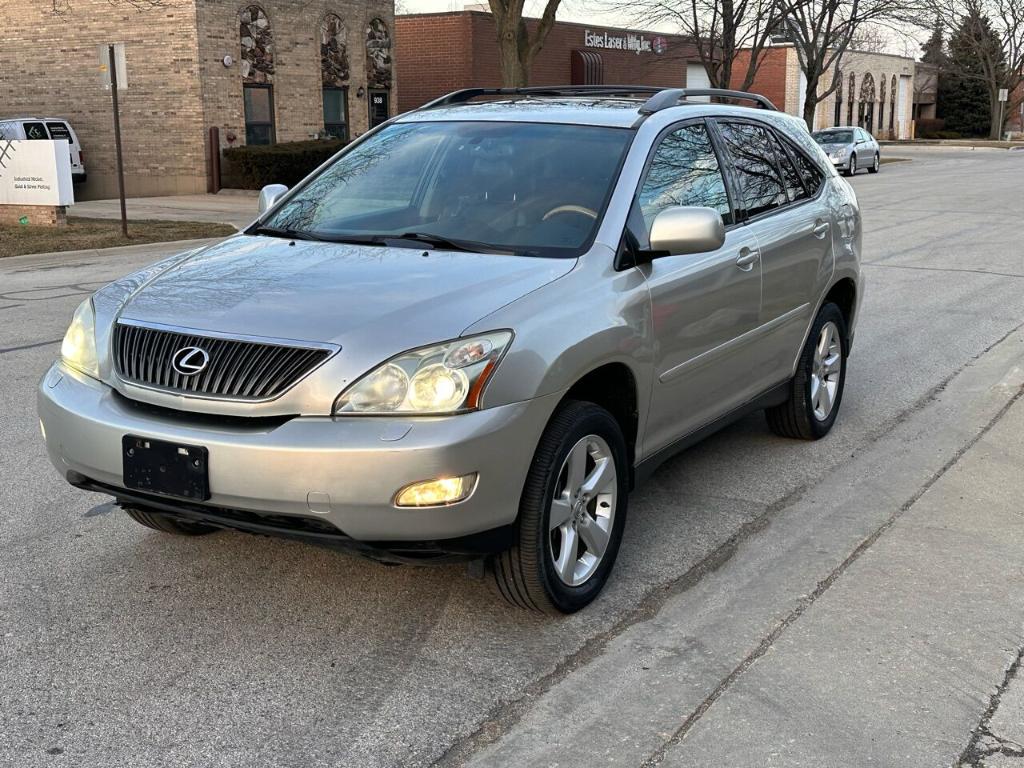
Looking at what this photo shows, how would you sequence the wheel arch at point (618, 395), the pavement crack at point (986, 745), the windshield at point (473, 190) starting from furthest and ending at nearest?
1. the windshield at point (473, 190)
2. the wheel arch at point (618, 395)
3. the pavement crack at point (986, 745)

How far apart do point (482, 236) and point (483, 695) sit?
5.86ft

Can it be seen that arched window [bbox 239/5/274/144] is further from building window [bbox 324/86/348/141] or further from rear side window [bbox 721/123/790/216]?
rear side window [bbox 721/123/790/216]

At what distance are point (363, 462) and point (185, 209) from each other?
2056 centimetres

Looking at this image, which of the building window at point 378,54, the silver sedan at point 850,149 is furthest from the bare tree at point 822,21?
the building window at point 378,54

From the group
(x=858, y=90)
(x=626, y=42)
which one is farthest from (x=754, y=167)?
(x=858, y=90)

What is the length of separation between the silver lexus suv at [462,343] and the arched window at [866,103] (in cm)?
6491

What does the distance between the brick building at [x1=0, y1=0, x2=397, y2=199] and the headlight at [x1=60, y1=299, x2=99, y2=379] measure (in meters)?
23.5

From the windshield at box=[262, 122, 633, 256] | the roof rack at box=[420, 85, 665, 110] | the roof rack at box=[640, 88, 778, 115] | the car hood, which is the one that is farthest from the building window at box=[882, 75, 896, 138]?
the car hood

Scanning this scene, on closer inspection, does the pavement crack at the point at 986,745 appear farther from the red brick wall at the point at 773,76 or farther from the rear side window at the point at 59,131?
the red brick wall at the point at 773,76

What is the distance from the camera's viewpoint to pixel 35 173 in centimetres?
1841

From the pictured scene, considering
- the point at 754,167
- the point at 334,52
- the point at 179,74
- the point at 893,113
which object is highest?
the point at 334,52

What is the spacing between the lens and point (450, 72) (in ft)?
121

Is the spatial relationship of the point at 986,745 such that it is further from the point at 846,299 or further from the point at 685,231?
the point at 846,299

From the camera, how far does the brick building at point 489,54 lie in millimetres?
36500
